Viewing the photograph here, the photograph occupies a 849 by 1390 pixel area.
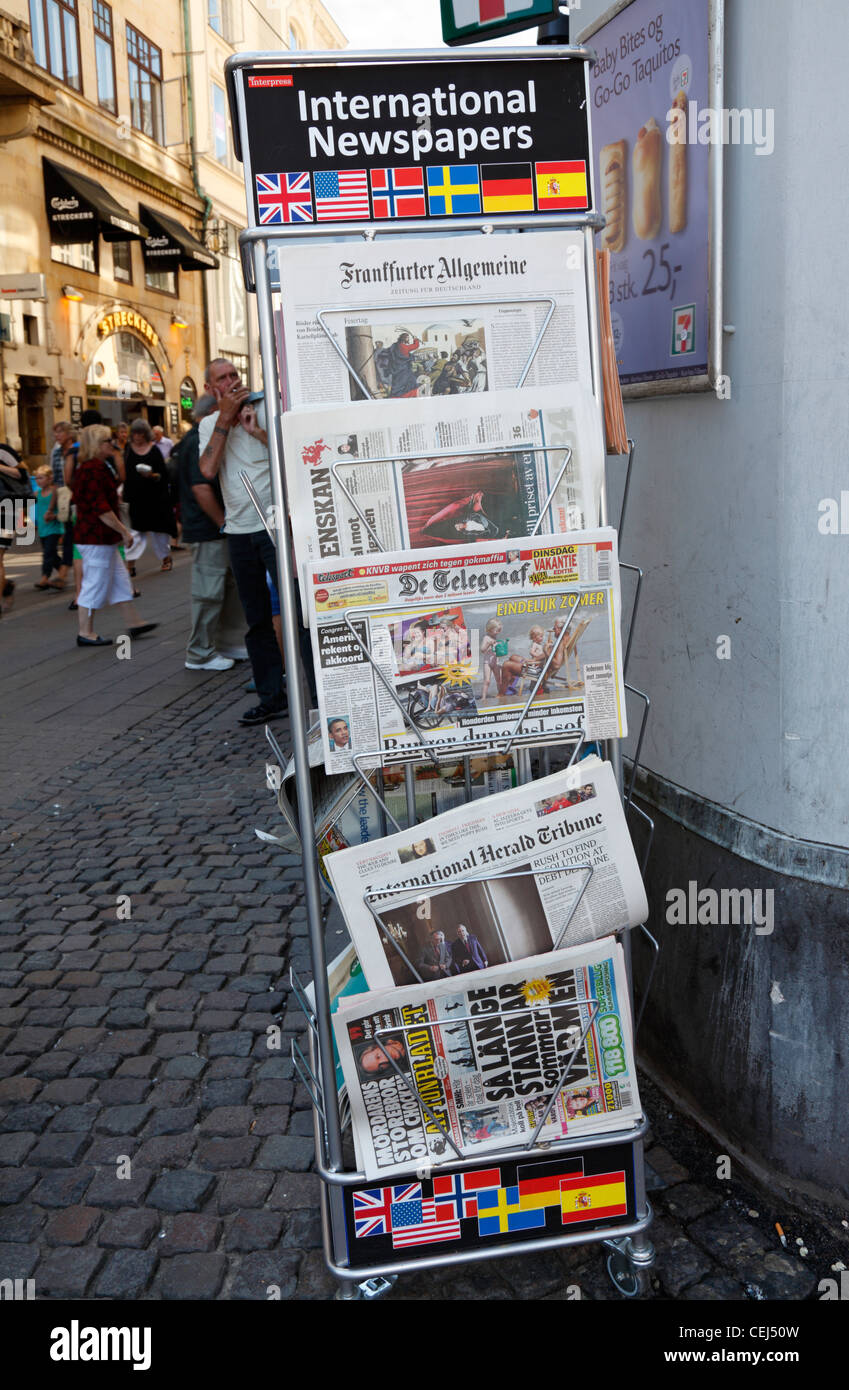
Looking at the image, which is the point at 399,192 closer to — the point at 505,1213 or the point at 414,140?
the point at 414,140

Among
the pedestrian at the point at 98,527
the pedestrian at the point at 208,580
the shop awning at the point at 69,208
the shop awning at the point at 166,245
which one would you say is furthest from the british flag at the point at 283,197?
the shop awning at the point at 166,245

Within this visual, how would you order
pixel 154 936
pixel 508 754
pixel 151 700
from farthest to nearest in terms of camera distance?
pixel 151 700
pixel 154 936
pixel 508 754

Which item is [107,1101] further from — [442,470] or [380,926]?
[442,470]

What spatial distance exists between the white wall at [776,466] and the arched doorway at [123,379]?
2112 centimetres

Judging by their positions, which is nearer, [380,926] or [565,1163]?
[380,926]

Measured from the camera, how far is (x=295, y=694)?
6.73 ft

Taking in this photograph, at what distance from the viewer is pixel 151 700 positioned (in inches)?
301

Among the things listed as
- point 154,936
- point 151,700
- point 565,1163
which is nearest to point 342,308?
point 565,1163

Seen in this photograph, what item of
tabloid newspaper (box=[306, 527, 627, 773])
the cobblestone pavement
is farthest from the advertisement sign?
the cobblestone pavement

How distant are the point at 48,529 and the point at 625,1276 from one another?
504 inches

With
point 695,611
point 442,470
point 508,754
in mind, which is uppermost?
point 442,470

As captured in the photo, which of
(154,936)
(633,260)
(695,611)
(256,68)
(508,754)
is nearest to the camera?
(256,68)

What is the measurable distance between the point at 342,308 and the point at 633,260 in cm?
131

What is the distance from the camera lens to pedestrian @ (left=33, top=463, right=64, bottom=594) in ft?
44.7
